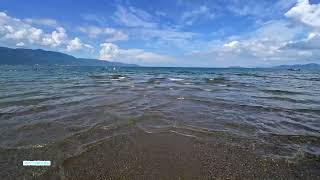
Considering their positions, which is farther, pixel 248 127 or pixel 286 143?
pixel 248 127

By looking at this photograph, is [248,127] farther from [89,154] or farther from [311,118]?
[89,154]

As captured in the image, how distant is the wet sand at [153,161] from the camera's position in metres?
5.59

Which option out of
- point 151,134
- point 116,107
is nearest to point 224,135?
point 151,134

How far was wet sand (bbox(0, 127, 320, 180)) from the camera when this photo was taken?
5594 mm

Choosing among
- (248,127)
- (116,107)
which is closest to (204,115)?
(248,127)

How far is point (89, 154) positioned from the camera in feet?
22.0

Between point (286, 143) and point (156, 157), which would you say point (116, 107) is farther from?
point (286, 143)

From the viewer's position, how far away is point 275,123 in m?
10.5

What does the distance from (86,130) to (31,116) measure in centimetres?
387

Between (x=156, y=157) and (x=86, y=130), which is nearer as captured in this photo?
(x=156, y=157)

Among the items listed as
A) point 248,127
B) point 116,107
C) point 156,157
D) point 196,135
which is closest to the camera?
point 156,157

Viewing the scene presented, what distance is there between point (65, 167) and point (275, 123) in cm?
889

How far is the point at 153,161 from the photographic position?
630 cm

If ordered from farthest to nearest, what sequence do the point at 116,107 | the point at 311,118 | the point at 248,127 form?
the point at 116,107, the point at 311,118, the point at 248,127
